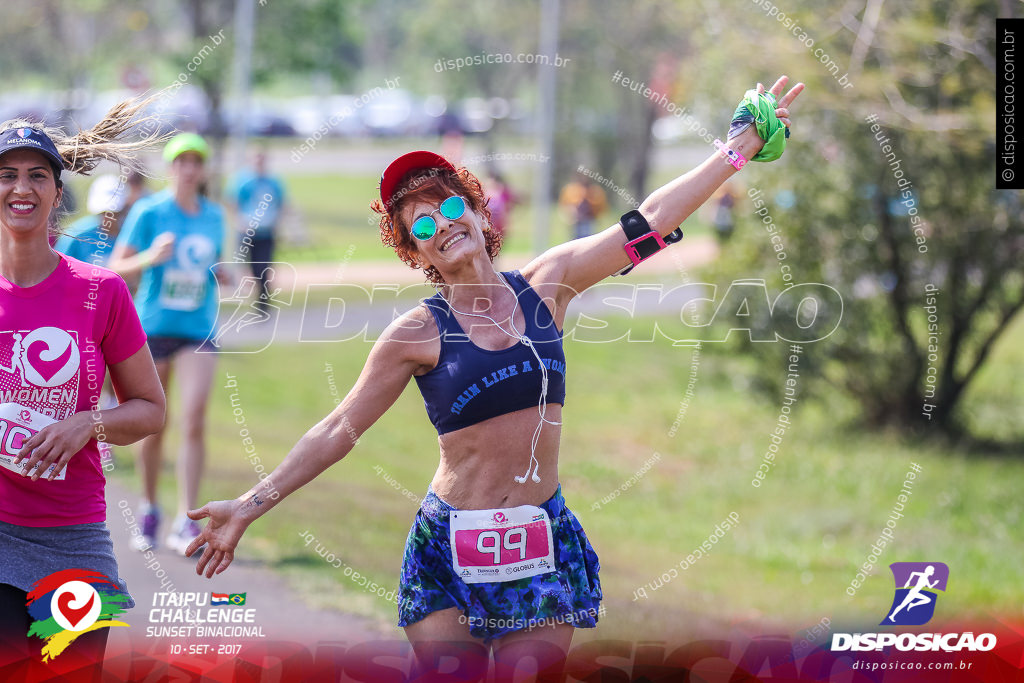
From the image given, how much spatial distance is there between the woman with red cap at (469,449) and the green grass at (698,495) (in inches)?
96.8

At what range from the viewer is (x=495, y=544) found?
132 inches

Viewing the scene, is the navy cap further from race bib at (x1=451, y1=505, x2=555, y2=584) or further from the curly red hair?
race bib at (x1=451, y1=505, x2=555, y2=584)

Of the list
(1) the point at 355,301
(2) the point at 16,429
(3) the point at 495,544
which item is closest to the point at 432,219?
(3) the point at 495,544

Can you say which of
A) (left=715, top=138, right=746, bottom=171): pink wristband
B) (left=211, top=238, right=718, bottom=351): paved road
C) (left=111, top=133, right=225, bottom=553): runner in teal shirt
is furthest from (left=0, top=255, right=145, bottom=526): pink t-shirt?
(left=211, top=238, right=718, bottom=351): paved road

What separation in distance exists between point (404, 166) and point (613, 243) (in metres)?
0.68

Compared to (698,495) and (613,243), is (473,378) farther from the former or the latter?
(698,495)

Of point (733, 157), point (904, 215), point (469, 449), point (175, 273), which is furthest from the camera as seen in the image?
point (904, 215)

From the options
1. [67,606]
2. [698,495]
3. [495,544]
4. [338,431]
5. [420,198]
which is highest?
[420,198]

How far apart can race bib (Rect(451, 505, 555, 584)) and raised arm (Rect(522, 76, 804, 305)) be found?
0.69 metres

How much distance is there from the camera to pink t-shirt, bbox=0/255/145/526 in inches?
127

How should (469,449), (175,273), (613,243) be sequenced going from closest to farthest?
(469,449)
(613,243)
(175,273)

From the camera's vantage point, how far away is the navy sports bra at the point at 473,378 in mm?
3289

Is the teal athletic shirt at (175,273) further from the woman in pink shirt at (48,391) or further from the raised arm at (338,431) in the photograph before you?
the raised arm at (338,431)

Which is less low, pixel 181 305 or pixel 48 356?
pixel 181 305
